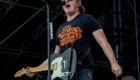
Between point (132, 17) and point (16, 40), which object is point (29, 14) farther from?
point (132, 17)

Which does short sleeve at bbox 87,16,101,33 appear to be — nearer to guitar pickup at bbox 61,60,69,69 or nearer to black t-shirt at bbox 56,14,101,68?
black t-shirt at bbox 56,14,101,68

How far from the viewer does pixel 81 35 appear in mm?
2379

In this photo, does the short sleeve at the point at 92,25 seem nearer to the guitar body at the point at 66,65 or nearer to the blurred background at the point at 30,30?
the guitar body at the point at 66,65

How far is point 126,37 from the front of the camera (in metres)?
6.19

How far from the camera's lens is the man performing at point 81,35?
225 centimetres

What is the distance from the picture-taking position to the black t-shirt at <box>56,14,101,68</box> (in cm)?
234

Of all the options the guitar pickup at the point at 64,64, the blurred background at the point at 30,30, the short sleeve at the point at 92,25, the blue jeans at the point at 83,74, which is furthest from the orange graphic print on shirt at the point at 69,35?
the blurred background at the point at 30,30

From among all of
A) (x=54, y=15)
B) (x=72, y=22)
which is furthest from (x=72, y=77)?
(x=54, y=15)

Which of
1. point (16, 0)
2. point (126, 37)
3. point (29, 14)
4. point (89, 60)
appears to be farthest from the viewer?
point (29, 14)

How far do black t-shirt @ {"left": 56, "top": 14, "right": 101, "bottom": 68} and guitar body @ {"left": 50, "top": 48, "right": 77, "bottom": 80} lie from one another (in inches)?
3.7

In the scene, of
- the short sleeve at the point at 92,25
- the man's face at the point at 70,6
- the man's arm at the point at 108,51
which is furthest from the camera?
the man's face at the point at 70,6

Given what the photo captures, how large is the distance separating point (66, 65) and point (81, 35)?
374 mm

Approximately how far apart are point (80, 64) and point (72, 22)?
0.53 m

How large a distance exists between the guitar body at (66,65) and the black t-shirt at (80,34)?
94 mm
